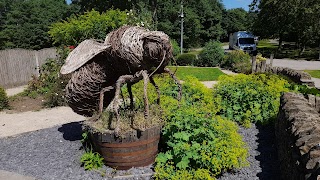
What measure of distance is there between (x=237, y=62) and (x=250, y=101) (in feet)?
42.8

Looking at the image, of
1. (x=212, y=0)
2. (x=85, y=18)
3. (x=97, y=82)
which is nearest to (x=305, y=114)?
(x=97, y=82)

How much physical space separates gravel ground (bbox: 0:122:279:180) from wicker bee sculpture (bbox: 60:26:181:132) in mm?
790

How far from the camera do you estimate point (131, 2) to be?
34531 mm

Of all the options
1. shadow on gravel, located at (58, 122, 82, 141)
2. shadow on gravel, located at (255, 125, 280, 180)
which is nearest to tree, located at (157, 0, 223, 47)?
shadow on gravel, located at (58, 122, 82, 141)

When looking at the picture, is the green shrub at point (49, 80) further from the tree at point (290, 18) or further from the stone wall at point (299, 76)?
the tree at point (290, 18)

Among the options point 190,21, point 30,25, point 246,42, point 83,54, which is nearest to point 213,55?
point 246,42

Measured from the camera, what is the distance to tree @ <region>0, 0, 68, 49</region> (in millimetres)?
41469

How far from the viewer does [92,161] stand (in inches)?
178

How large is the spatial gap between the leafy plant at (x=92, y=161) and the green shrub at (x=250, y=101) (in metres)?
2.91

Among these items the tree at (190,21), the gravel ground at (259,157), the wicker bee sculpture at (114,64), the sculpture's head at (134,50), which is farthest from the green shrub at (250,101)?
the tree at (190,21)

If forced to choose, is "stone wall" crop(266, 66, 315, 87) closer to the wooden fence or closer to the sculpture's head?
the sculpture's head

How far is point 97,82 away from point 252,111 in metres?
3.26

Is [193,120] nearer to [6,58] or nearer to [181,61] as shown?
[6,58]

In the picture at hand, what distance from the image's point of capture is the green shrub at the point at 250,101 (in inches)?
239
